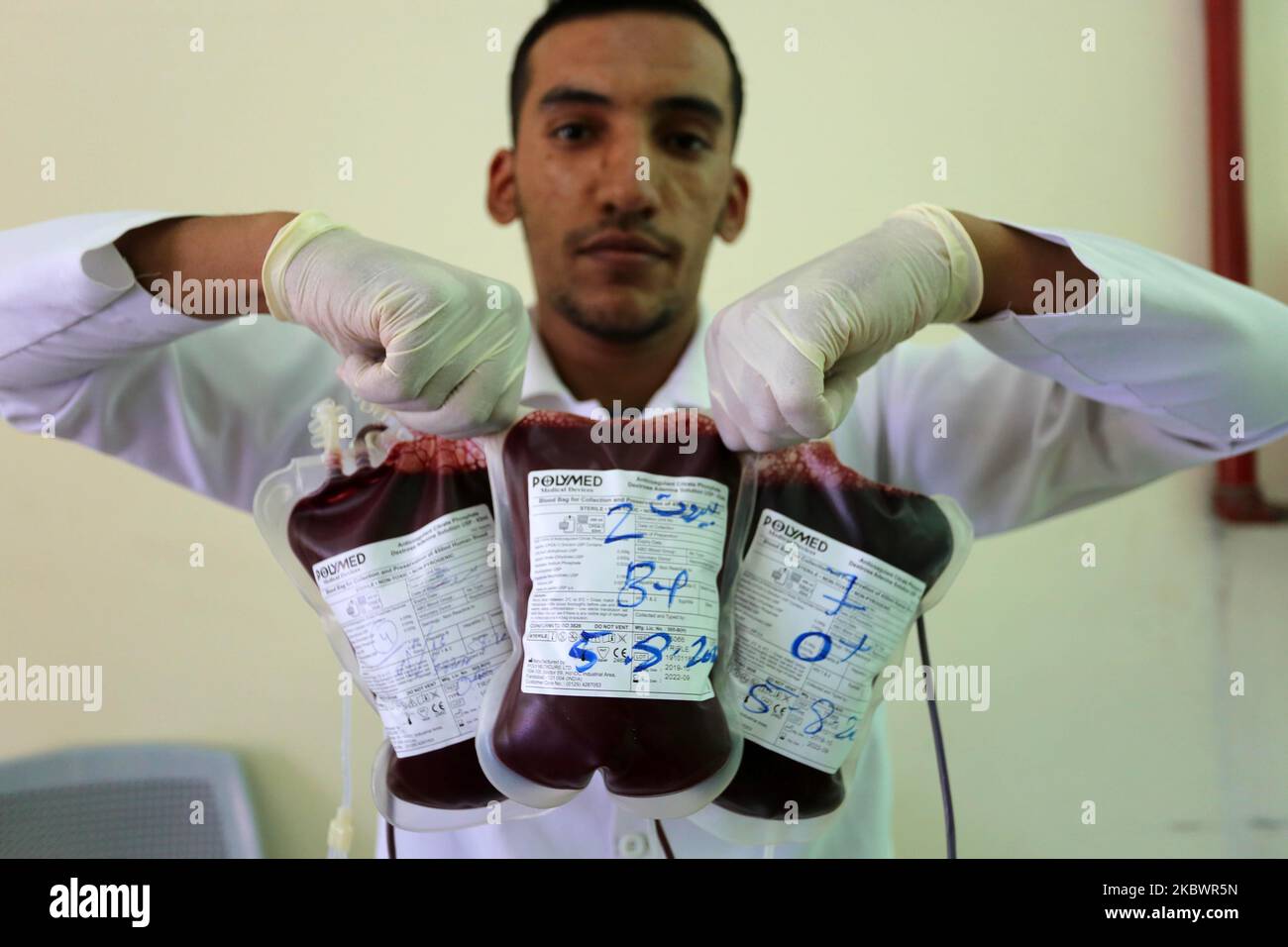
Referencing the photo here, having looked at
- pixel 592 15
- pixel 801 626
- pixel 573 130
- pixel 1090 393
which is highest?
pixel 592 15

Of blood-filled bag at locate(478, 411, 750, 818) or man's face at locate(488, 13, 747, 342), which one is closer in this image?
blood-filled bag at locate(478, 411, 750, 818)

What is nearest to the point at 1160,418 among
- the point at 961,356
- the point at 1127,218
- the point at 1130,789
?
the point at 961,356

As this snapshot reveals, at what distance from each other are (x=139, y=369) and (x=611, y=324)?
0.38m

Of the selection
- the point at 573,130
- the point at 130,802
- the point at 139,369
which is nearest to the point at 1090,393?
the point at 573,130

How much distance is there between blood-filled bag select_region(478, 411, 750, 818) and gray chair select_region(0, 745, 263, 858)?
1.44 feet

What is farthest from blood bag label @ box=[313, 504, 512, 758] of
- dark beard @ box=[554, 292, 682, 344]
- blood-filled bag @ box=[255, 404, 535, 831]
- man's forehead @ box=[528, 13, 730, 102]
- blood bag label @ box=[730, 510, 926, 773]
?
man's forehead @ box=[528, 13, 730, 102]

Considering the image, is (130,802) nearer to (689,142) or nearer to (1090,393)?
(689,142)

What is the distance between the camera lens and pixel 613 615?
1.48 ft

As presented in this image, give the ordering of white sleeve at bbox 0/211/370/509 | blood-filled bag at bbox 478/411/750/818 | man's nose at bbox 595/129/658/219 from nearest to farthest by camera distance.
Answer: blood-filled bag at bbox 478/411/750/818, white sleeve at bbox 0/211/370/509, man's nose at bbox 595/129/658/219

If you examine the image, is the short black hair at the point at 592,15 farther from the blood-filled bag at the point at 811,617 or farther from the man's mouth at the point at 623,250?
the blood-filled bag at the point at 811,617

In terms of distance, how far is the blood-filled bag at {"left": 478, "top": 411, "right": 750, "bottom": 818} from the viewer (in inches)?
17.6

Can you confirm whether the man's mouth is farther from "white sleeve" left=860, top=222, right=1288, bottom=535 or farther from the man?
"white sleeve" left=860, top=222, right=1288, bottom=535

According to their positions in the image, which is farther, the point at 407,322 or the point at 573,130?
the point at 573,130

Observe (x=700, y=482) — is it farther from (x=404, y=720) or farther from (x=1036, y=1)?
(x=1036, y=1)
